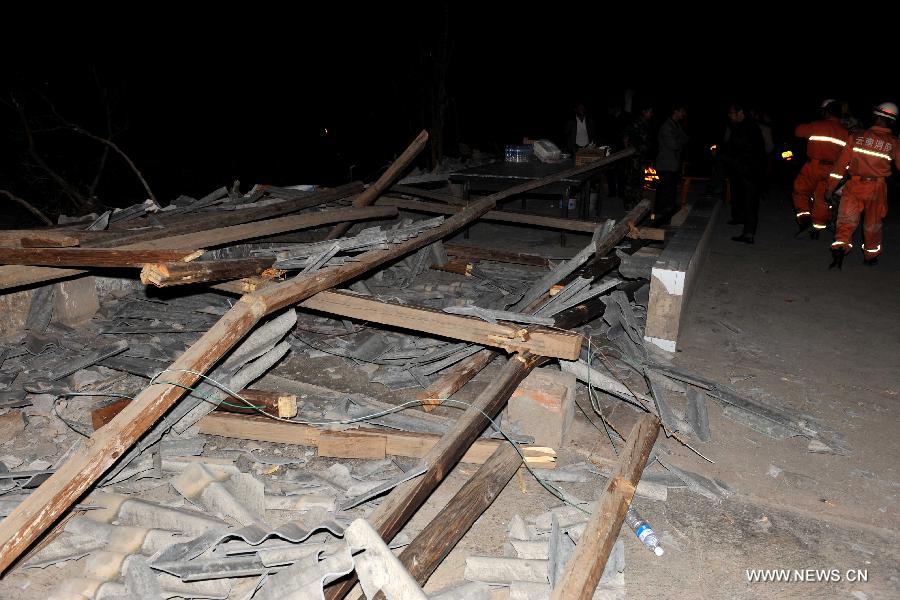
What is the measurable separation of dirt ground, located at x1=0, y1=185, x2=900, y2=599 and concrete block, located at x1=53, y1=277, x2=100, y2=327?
2.00m

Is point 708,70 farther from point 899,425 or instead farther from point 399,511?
point 399,511

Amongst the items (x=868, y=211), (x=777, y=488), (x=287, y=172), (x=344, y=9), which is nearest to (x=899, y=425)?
(x=777, y=488)

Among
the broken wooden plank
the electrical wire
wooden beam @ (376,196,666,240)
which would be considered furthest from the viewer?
wooden beam @ (376,196,666,240)

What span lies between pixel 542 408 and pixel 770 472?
57.5 inches

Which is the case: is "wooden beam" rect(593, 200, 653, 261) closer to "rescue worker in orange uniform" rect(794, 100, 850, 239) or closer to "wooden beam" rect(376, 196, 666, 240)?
"wooden beam" rect(376, 196, 666, 240)

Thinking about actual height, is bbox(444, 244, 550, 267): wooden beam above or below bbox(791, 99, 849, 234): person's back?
below

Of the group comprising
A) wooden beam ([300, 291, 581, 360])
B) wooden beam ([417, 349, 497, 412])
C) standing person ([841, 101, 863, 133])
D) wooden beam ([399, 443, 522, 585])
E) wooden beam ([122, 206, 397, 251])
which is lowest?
wooden beam ([399, 443, 522, 585])

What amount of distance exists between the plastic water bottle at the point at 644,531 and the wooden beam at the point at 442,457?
909 mm

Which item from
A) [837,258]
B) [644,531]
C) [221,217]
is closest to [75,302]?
[221,217]

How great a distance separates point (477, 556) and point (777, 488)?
77.6 inches

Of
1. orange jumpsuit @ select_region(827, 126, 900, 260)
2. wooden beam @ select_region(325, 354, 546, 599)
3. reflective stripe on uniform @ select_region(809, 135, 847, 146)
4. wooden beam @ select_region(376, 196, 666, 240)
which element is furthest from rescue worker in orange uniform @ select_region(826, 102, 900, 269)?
wooden beam @ select_region(325, 354, 546, 599)

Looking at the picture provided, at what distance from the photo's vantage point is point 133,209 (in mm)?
6086

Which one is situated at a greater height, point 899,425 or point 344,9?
point 344,9

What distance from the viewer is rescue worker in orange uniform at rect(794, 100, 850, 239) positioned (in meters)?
8.53
